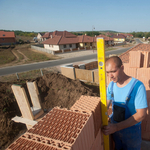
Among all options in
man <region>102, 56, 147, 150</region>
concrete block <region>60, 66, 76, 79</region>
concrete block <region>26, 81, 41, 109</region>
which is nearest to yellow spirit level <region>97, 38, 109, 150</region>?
man <region>102, 56, 147, 150</region>

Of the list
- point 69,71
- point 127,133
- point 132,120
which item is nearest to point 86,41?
point 69,71

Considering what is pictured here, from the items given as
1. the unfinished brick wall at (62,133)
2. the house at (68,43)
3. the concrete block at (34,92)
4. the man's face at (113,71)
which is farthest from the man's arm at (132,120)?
the house at (68,43)

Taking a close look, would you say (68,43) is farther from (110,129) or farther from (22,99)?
(110,129)

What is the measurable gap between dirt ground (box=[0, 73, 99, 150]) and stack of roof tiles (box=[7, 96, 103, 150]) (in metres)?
5.24

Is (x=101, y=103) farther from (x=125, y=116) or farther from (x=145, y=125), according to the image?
(x=145, y=125)

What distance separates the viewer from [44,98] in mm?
8305

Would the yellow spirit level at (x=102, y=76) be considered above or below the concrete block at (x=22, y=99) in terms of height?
above

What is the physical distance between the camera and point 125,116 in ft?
6.80

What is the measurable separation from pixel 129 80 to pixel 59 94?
6836 mm

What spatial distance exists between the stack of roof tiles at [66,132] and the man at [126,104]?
14.7 inches

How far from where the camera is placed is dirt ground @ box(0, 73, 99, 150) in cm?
586

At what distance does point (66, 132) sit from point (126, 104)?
118 cm

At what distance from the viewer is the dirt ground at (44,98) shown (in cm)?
586

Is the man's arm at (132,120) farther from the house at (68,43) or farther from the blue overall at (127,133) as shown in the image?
the house at (68,43)
